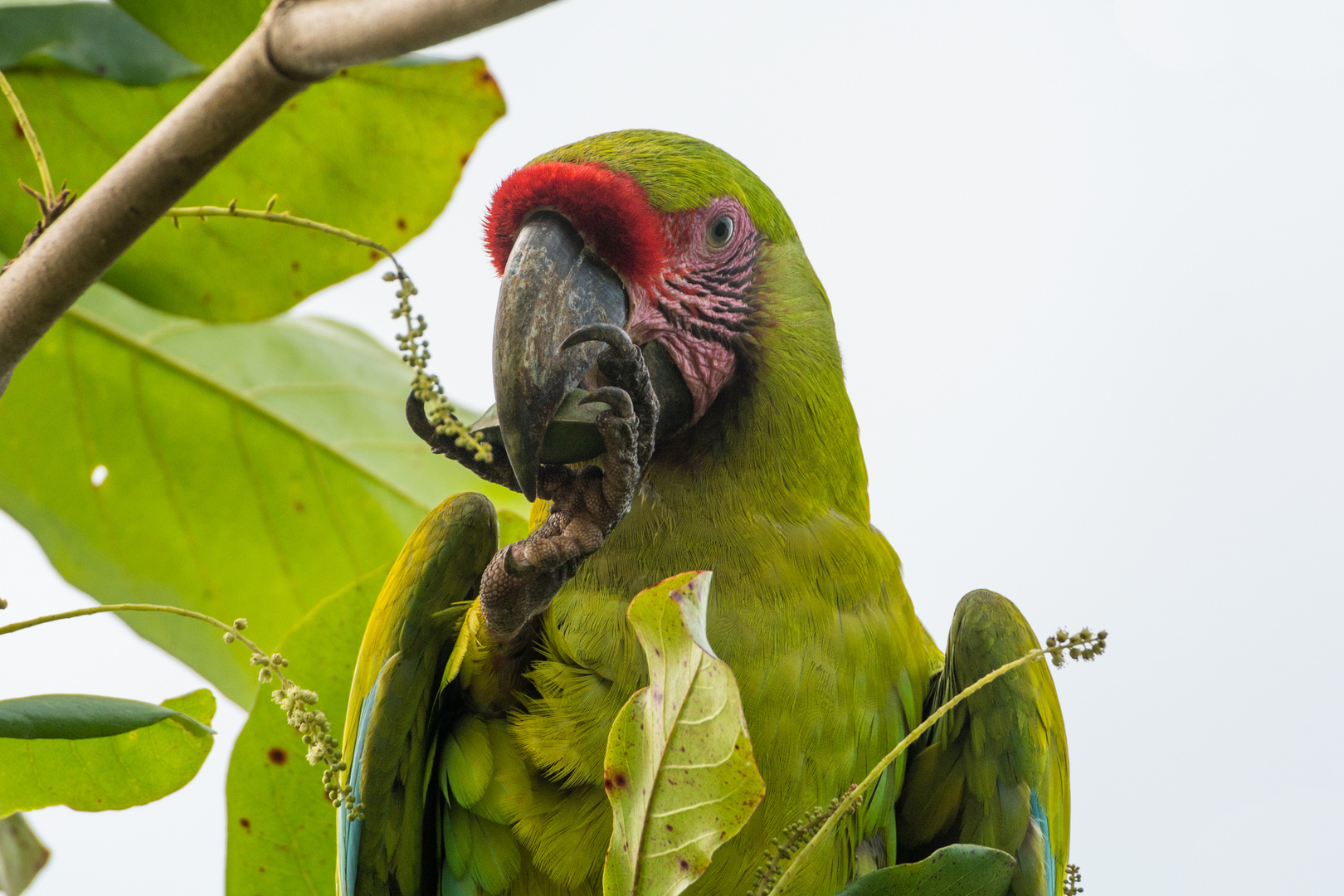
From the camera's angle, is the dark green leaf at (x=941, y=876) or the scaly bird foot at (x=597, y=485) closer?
the dark green leaf at (x=941, y=876)

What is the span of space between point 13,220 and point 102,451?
42 centimetres

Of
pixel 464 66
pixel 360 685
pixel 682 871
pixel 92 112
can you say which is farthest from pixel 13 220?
pixel 682 871

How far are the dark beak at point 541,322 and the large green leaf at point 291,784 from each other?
0.45 m

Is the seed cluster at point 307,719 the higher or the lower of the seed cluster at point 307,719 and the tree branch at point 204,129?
the lower

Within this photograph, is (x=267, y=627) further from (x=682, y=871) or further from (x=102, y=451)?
(x=682, y=871)

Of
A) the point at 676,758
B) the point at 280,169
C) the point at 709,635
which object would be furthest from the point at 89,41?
the point at 676,758

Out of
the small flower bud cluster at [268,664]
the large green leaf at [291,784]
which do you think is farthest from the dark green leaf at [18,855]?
the small flower bud cluster at [268,664]

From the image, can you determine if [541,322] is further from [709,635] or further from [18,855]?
[18,855]

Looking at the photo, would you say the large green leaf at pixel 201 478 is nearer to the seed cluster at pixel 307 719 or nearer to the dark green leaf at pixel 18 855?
the dark green leaf at pixel 18 855

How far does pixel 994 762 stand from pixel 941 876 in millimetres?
438

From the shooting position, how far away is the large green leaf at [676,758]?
57 centimetres

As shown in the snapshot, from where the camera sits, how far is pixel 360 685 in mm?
1090

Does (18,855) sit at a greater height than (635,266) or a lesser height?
lesser

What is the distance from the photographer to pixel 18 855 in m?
1.21
